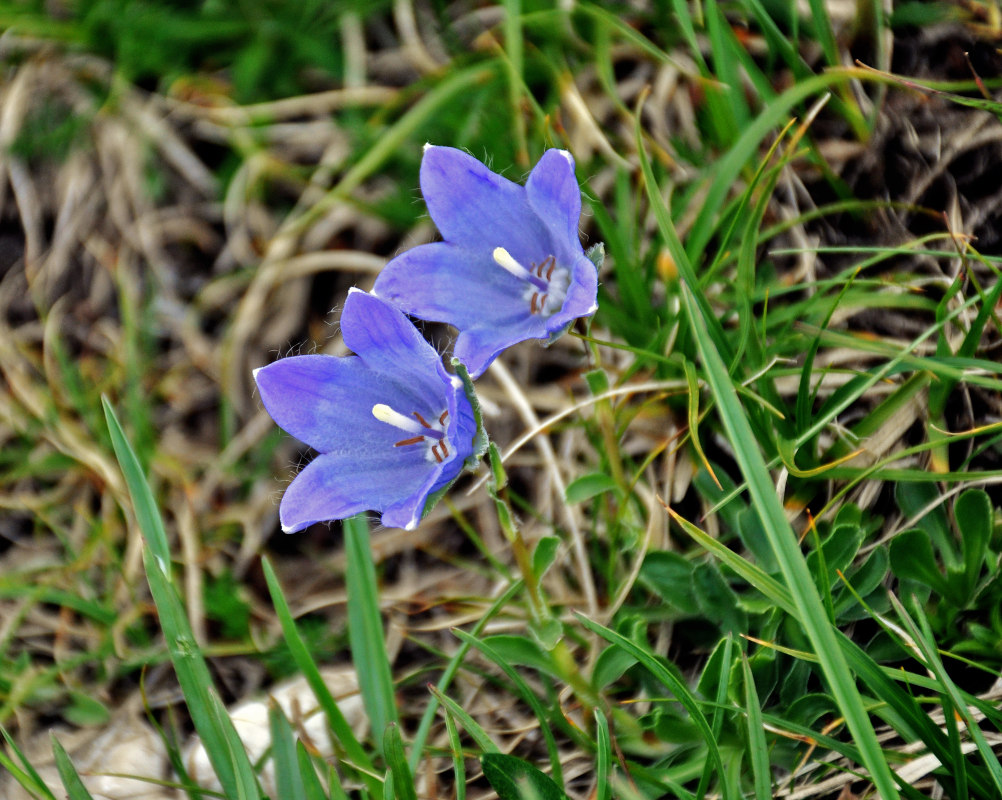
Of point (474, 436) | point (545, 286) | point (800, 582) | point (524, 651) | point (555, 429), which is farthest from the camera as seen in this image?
point (555, 429)

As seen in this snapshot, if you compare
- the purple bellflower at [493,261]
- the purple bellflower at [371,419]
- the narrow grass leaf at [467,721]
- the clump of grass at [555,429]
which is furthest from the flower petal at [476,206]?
the narrow grass leaf at [467,721]

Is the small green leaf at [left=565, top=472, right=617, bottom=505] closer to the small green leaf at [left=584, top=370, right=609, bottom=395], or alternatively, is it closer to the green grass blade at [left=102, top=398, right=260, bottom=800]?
the small green leaf at [left=584, top=370, right=609, bottom=395]

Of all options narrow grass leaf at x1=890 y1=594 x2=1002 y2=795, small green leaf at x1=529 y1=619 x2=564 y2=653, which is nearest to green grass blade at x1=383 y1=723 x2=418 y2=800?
small green leaf at x1=529 y1=619 x2=564 y2=653

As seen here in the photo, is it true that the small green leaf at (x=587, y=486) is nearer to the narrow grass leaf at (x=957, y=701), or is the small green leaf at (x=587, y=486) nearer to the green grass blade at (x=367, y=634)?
the green grass blade at (x=367, y=634)

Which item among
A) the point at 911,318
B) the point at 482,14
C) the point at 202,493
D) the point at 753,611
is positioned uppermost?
the point at 482,14

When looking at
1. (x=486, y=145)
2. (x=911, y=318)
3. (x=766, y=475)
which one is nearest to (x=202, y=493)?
(x=486, y=145)

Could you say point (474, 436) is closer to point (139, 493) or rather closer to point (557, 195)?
point (557, 195)

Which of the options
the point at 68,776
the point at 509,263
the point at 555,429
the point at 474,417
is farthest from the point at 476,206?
the point at 68,776

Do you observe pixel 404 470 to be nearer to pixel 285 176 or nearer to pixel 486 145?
pixel 486 145
